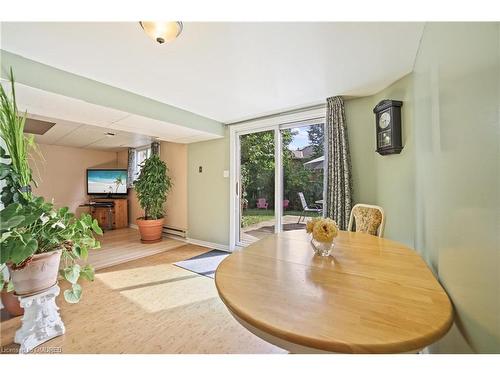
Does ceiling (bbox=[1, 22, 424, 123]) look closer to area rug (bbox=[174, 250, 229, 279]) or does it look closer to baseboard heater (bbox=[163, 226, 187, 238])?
area rug (bbox=[174, 250, 229, 279])

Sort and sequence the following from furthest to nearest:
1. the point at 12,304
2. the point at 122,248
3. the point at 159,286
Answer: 1. the point at 122,248
2. the point at 159,286
3. the point at 12,304

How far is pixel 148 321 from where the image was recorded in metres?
1.73

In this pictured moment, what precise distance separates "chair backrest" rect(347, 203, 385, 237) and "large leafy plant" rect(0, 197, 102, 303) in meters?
2.34

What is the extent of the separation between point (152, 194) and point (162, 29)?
11.2ft

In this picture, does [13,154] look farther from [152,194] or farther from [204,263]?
[152,194]

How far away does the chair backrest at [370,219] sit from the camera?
6.07 feet

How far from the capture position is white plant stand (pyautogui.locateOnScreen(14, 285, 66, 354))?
1462 millimetres

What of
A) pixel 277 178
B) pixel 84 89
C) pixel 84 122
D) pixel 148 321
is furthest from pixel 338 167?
pixel 84 122

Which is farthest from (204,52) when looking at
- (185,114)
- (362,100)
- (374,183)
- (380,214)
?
(374,183)

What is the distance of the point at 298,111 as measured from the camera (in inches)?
115

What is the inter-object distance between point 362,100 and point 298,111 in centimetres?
80

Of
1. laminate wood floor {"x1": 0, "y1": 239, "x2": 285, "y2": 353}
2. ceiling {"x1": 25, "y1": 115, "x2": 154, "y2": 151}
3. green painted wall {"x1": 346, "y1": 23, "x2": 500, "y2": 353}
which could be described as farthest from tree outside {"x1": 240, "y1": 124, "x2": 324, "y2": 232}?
ceiling {"x1": 25, "y1": 115, "x2": 154, "y2": 151}
